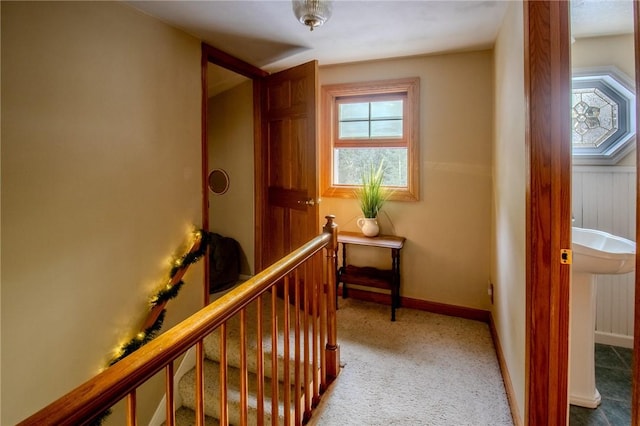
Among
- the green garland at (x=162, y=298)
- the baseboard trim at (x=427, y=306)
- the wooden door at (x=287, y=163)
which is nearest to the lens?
the green garland at (x=162, y=298)

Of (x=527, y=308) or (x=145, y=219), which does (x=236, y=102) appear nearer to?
(x=145, y=219)

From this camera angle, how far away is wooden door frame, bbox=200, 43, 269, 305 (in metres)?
2.58

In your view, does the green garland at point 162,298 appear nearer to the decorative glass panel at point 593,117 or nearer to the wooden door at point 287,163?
the wooden door at point 287,163

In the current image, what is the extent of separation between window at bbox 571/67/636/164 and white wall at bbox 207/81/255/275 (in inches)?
106

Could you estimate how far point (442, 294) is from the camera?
117 inches

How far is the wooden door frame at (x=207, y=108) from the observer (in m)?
2.58

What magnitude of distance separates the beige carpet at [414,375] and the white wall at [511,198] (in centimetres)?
19

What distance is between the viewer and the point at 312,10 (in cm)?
176

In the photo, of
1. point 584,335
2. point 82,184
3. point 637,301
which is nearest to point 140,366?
point 637,301

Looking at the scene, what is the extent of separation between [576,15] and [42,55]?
9.72ft

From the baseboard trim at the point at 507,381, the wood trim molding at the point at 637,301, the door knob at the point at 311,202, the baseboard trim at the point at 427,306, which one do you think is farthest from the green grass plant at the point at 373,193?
the wood trim molding at the point at 637,301

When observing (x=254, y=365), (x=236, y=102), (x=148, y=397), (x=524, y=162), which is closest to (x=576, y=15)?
(x=524, y=162)

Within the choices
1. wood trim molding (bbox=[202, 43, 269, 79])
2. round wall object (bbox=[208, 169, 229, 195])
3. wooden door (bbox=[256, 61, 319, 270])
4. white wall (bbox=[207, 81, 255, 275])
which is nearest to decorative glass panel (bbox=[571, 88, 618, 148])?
wooden door (bbox=[256, 61, 319, 270])

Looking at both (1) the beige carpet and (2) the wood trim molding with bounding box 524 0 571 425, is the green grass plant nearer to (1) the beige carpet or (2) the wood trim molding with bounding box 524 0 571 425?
(1) the beige carpet
